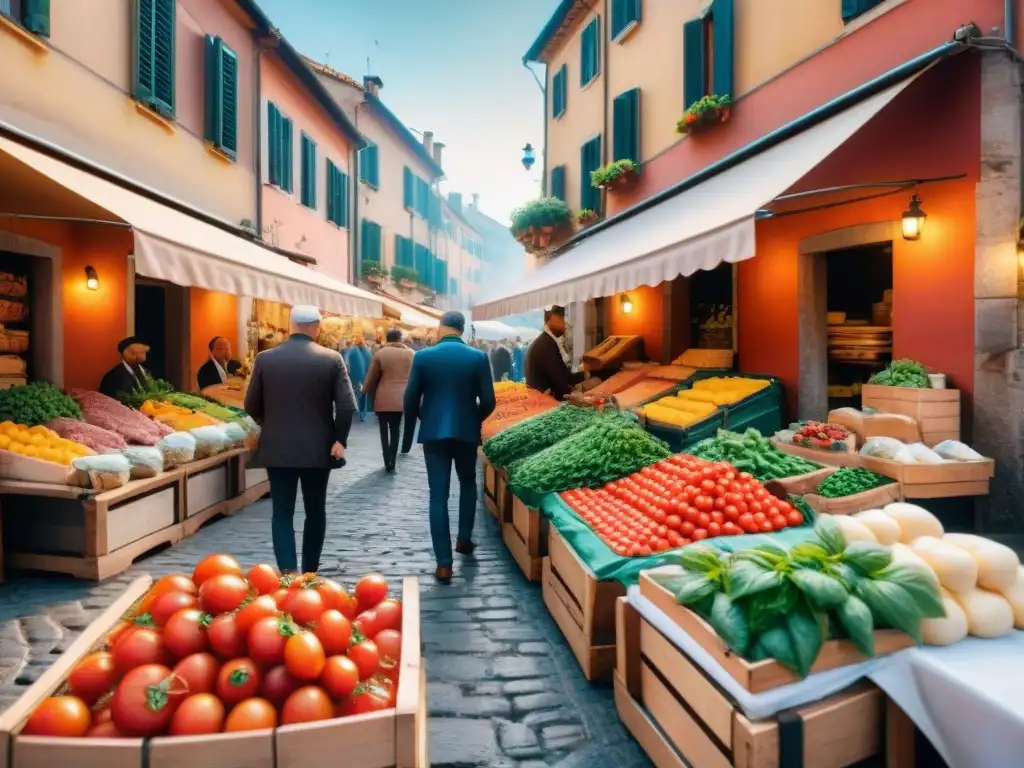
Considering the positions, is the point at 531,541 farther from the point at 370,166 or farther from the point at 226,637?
the point at 370,166

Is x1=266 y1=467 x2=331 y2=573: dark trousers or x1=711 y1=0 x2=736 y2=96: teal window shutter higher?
x1=711 y1=0 x2=736 y2=96: teal window shutter

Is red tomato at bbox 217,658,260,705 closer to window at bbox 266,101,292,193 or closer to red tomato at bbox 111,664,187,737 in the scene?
red tomato at bbox 111,664,187,737

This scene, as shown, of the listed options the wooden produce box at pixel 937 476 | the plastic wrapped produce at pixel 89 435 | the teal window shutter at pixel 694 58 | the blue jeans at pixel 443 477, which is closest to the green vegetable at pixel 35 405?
the plastic wrapped produce at pixel 89 435

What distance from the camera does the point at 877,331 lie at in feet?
26.4

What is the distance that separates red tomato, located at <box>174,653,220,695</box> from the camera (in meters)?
1.90

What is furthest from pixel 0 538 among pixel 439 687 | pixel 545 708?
pixel 545 708

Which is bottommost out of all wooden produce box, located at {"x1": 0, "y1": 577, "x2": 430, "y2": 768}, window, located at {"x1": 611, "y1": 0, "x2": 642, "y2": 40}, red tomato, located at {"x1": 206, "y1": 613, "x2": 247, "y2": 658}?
wooden produce box, located at {"x1": 0, "y1": 577, "x2": 430, "y2": 768}

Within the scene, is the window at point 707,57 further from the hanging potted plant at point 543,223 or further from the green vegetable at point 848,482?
the green vegetable at point 848,482

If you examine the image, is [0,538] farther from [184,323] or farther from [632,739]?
[184,323]

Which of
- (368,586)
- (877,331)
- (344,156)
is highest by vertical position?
(344,156)

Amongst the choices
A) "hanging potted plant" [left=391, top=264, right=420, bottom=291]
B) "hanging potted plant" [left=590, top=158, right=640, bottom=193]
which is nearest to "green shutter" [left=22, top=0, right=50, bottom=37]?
"hanging potted plant" [left=590, top=158, right=640, bottom=193]

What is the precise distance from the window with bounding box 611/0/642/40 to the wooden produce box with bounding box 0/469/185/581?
12021 mm

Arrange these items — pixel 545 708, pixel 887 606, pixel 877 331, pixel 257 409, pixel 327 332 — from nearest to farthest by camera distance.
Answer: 1. pixel 887 606
2. pixel 545 708
3. pixel 257 409
4. pixel 877 331
5. pixel 327 332

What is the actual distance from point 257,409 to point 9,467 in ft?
7.35
